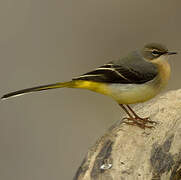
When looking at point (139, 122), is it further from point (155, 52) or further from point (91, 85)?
point (155, 52)

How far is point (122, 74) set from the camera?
4.89 metres

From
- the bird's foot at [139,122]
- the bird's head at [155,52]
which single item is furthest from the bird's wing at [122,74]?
the bird's foot at [139,122]

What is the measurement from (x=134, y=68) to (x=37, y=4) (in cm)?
498

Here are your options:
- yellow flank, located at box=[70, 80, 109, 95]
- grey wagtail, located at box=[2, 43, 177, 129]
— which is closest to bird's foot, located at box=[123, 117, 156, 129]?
grey wagtail, located at box=[2, 43, 177, 129]

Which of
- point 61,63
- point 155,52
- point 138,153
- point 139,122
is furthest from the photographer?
point 61,63

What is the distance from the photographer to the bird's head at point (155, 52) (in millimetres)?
4984

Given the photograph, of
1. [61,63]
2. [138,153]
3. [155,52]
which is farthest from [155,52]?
[61,63]

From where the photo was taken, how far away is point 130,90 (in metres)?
4.83

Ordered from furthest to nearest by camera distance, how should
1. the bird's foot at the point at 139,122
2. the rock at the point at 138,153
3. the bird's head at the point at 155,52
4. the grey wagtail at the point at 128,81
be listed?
the bird's head at the point at 155,52 → the grey wagtail at the point at 128,81 → the bird's foot at the point at 139,122 → the rock at the point at 138,153

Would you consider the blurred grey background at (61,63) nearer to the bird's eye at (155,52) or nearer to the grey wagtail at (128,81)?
the grey wagtail at (128,81)

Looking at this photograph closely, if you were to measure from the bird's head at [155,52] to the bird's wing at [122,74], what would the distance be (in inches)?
5.6

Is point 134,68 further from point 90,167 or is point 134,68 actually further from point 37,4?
point 37,4

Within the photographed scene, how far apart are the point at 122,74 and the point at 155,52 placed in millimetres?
450

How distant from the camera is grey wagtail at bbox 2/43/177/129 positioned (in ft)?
15.8
